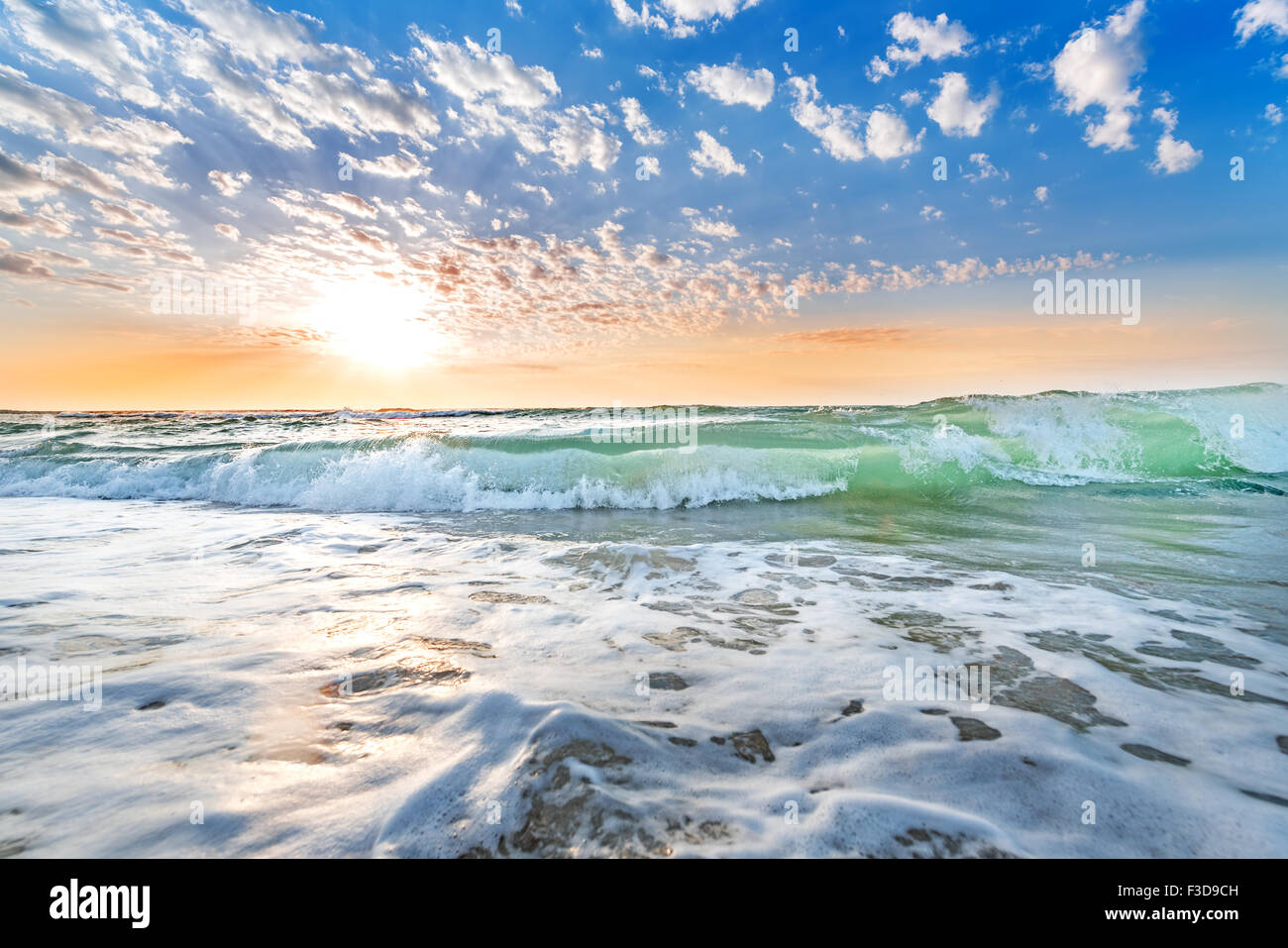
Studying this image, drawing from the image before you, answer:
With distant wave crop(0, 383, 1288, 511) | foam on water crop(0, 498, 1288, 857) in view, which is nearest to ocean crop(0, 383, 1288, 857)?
foam on water crop(0, 498, 1288, 857)

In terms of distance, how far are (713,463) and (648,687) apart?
8.63 meters

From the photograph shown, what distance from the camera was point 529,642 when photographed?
11.3 feet

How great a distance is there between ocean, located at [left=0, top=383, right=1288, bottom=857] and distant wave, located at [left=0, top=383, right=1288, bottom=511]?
8.63 feet

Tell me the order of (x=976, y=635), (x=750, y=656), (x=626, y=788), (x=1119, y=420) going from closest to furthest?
(x=626, y=788), (x=750, y=656), (x=976, y=635), (x=1119, y=420)

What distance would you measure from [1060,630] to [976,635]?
2.20ft

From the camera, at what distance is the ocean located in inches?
70.2

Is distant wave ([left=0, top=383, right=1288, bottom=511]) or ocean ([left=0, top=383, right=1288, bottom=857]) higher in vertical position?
distant wave ([left=0, top=383, right=1288, bottom=511])

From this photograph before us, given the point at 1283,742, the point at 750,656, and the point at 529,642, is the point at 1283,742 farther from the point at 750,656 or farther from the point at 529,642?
the point at 529,642

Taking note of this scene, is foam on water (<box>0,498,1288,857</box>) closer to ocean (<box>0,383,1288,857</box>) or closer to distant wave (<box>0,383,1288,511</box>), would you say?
ocean (<box>0,383,1288,857</box>)

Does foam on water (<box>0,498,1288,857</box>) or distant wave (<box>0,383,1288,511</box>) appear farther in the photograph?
distant wave (<box>0,383,1288,511</box>)

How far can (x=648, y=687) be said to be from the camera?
9.36ft

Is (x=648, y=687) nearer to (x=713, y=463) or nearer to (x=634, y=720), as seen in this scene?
(x=634, y=720)
